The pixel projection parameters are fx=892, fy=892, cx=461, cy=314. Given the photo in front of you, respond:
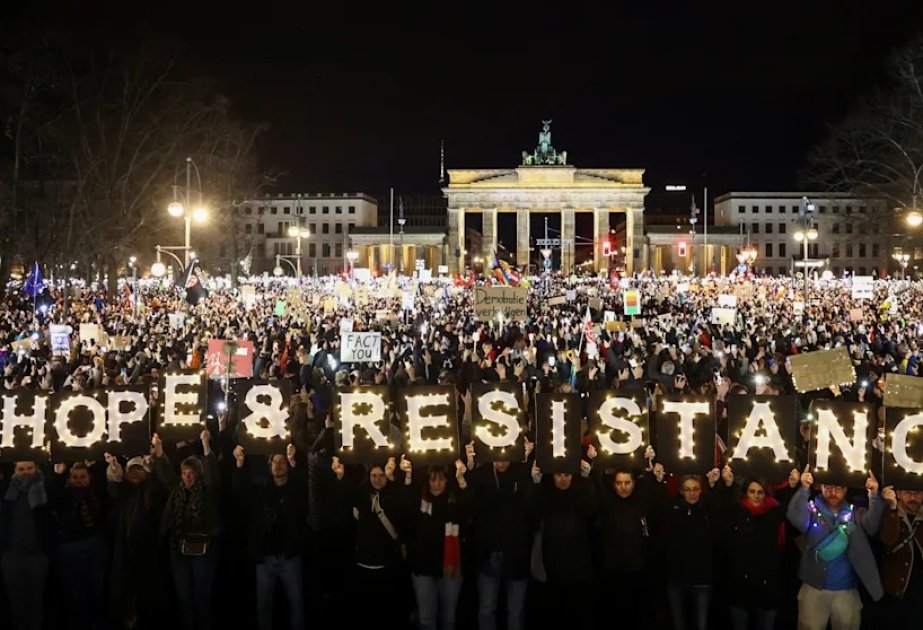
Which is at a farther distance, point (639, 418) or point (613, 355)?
point (613, 355)

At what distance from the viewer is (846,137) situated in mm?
34875

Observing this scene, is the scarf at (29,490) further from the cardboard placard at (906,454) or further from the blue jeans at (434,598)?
the cardboard placard at (906,454)

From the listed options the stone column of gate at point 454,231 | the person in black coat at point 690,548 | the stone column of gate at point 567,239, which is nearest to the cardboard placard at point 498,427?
the person in black coat at point 690,548

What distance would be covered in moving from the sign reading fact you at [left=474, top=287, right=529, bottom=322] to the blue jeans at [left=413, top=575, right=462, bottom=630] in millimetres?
12454

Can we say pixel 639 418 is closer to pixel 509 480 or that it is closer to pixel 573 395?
pixel 573 395

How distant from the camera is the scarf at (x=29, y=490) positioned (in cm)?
698

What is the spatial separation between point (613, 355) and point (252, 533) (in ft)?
35.6

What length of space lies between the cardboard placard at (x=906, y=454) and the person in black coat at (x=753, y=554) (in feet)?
2.78

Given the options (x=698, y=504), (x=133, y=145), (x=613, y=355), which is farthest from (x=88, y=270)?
(x=698, y=504)

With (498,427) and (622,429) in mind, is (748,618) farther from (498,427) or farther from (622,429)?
(498,427)

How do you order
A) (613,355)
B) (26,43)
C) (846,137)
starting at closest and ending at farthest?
(613,355), (26,43), (846,137)

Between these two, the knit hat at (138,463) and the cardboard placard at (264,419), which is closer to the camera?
the knit hat at (138,463)

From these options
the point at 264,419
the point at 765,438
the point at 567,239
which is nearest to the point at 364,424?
the point at 264,419

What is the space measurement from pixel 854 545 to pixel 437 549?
3067mm
